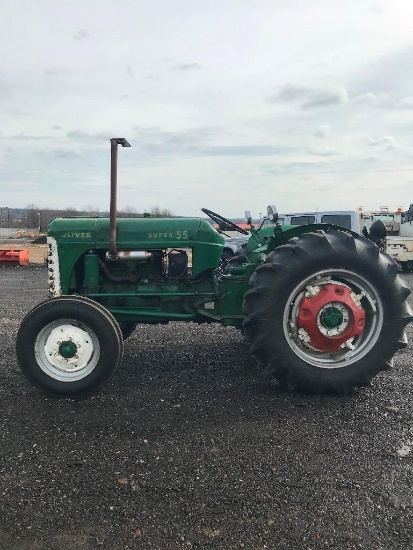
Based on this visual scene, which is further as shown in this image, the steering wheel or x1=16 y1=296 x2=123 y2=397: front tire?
the steering wheel

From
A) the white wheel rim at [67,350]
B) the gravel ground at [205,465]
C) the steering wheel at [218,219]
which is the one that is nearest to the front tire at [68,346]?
the white wheel rim at [67,350]

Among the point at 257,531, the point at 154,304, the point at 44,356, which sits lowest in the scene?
the point at 257,531

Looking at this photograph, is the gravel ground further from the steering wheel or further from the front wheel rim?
the steering wheel

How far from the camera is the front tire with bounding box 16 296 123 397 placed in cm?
404

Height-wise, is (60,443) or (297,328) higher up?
(297,328)

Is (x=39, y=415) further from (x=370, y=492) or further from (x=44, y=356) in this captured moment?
(x=370, y=492)

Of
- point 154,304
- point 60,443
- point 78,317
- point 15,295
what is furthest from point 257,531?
point 15,295

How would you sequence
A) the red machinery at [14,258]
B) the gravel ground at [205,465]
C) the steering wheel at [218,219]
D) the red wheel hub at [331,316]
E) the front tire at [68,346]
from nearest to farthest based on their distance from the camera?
the gravel ground at [205,465] < the front tire at [68,346] < the red wheel hub at [331,316] < the steering wheel at [218,219] < the red machinery at [14,258]

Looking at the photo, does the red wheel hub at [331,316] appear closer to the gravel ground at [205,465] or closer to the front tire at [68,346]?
the gravel ground at [205,465]

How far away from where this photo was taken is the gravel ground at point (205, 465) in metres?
2.42

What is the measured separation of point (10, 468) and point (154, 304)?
2217mm

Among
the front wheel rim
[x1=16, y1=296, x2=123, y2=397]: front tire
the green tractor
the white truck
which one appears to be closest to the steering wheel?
the green tractor

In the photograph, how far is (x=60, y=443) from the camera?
329 centimetres

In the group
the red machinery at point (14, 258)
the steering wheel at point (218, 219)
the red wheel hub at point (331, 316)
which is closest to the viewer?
the red wheel hub at point (331, 316)
